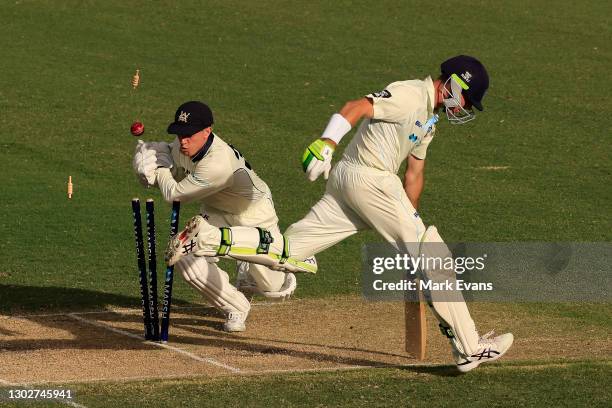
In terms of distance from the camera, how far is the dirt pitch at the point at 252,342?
9.73m

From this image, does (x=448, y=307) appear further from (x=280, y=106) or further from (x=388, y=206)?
(x=280, y=106)

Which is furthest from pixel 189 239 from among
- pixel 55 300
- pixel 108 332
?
pixel 55 300

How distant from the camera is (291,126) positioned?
1981 cm

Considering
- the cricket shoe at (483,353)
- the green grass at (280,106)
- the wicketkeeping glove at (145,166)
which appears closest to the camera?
the cricket shoe at (483,353)

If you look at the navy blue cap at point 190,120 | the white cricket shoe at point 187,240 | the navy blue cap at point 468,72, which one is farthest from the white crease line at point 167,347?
the navy blue cap at point 468,72

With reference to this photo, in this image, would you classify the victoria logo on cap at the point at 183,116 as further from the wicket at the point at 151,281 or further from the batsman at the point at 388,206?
the batsman at the point at 388,206

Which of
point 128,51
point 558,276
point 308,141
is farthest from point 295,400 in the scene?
point 128,51

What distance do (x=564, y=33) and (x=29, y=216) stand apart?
14566mm

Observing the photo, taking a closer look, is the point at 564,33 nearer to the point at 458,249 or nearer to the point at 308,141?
the point at 308,141

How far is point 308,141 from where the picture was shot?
62.9 ft

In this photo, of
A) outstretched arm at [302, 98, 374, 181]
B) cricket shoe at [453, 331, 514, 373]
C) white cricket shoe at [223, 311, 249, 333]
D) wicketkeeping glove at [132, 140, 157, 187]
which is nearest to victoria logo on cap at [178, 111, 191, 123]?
wicketkeeping glove at [132, 140, 157, 187]

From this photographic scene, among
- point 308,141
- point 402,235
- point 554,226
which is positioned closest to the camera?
point 402,235

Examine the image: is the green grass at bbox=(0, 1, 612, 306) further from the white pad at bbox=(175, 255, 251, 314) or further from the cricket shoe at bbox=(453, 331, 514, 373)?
the cricket shoe at bbox=(453, 331, 514, 373)

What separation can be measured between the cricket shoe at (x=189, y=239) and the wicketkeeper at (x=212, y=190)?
95cm
